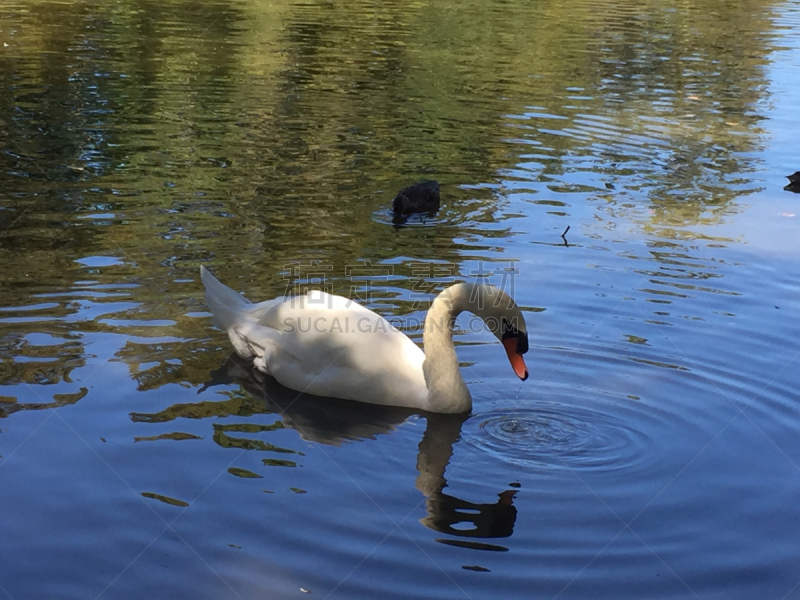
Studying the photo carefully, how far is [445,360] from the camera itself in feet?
21.9

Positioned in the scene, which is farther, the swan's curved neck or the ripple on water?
the swan's curved neck

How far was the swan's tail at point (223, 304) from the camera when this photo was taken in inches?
295

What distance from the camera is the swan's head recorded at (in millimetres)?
6586

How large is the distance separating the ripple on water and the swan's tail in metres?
1.91

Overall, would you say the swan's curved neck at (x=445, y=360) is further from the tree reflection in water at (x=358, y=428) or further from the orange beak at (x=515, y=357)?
the orange beak at (x=515, y=357)

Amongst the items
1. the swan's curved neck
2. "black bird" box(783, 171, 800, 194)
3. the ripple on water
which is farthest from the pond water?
"black bird" box(783, 171, 800, 194)

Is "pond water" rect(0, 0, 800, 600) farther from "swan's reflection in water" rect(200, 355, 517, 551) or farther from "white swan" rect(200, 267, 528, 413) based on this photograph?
"white swan" rect(200, 267, 528, 413)

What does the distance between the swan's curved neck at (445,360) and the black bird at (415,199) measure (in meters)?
4.17

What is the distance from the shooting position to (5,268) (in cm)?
878

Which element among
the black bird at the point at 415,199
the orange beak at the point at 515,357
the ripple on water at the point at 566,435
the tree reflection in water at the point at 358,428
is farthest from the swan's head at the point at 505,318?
the black bird at the point at 415,199

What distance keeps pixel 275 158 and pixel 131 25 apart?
13.3m

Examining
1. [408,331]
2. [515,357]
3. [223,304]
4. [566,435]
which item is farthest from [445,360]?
[223,304]

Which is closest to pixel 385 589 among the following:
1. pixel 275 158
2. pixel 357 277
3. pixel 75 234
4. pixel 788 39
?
pixel 357 277

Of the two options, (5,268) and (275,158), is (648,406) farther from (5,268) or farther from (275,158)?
(275,158)
